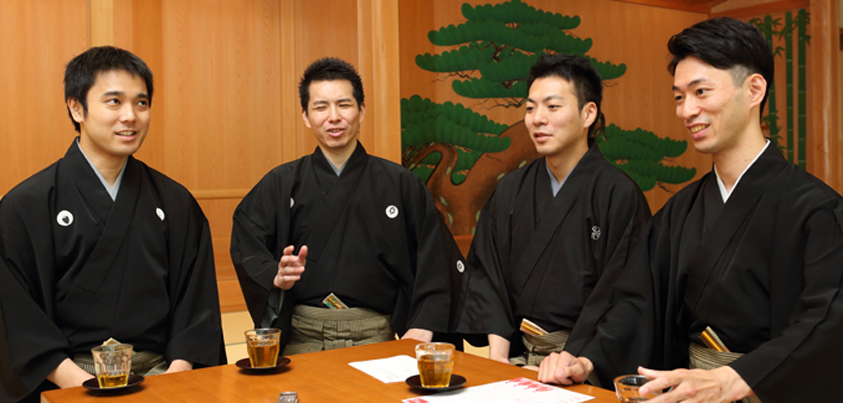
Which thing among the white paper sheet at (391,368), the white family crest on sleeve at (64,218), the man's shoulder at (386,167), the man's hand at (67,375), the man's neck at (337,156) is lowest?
the man's hand at (67,375)

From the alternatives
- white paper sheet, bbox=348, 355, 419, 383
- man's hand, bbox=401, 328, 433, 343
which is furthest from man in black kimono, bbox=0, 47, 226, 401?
white paper sheet, bbox=348, 355, 419, 383

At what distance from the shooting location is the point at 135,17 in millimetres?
6246

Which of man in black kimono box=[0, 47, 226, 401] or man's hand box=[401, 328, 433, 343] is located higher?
man in black kimono box=[0, 47, 226, 401]

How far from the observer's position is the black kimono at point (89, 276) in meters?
2.44

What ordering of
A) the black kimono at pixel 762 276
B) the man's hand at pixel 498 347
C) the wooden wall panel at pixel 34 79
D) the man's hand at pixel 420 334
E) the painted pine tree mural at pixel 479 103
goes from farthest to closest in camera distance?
the painted pine tree mural at pixel 479 103, the wooden wall panel at pixel 34 79, the man's hand at pixel 420 334, the man's hand at pixel 498 347, the black kimono at pixel 762 276

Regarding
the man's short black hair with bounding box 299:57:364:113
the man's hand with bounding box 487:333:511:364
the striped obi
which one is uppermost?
the man's short black hair with bounding box 299:57:364:113

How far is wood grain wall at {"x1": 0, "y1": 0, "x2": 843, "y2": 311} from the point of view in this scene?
5852 millimetres

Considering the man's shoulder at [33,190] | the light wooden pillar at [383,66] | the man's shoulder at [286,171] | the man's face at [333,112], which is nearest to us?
the man's shoulder at [33,190]

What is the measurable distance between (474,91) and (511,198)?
4.08m

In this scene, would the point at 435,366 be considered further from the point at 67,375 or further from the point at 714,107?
the point at 67,375

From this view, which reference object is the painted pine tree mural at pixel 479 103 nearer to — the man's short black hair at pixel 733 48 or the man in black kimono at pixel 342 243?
the man in black kimono at pixel 342 243

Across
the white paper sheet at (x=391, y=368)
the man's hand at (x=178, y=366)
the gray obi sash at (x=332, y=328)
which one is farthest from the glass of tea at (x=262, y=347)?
the gray obi sash at (x=332, y=328)

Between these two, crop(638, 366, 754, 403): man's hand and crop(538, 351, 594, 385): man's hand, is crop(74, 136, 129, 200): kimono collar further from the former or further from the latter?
crop(638, 366, 754, 403): man's hand

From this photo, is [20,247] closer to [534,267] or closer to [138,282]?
[138,282]
